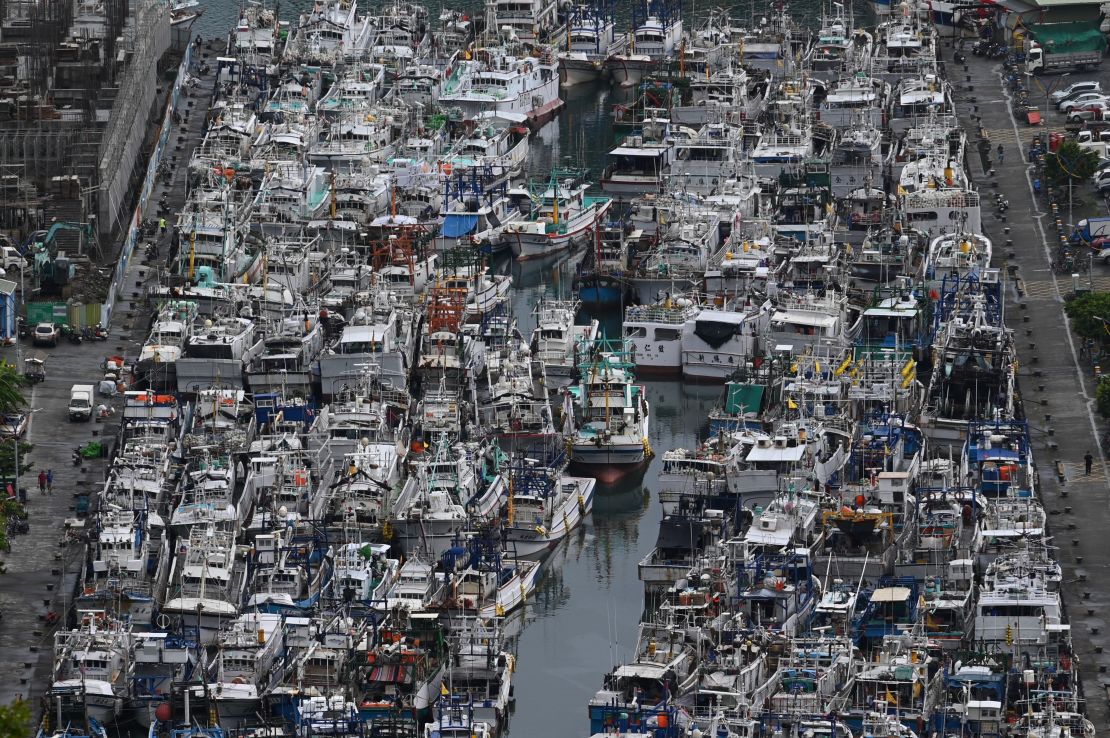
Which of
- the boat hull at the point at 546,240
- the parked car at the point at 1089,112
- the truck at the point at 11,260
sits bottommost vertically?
the truck at the point at 11,260

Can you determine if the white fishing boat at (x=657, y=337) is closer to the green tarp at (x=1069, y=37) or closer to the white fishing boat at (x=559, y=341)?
the white fishing boat at (x=559, y=341)

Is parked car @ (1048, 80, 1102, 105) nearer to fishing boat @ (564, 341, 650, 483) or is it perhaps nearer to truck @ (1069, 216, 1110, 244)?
truck @ (1069, 216, 1110, 244)

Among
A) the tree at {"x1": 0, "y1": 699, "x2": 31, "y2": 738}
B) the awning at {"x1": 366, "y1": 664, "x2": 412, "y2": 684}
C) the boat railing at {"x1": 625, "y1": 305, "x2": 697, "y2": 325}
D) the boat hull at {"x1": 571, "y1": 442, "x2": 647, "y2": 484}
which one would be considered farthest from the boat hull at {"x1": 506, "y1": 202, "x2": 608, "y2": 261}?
the tree at {"x1": 0, "y1": 699, "x2": 31, "y2": 738}

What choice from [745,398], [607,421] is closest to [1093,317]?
[745,398]

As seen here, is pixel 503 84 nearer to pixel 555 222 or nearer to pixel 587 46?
pixel 587 46

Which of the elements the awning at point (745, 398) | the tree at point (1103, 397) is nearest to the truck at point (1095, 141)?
the tree at point (1103, 397)
